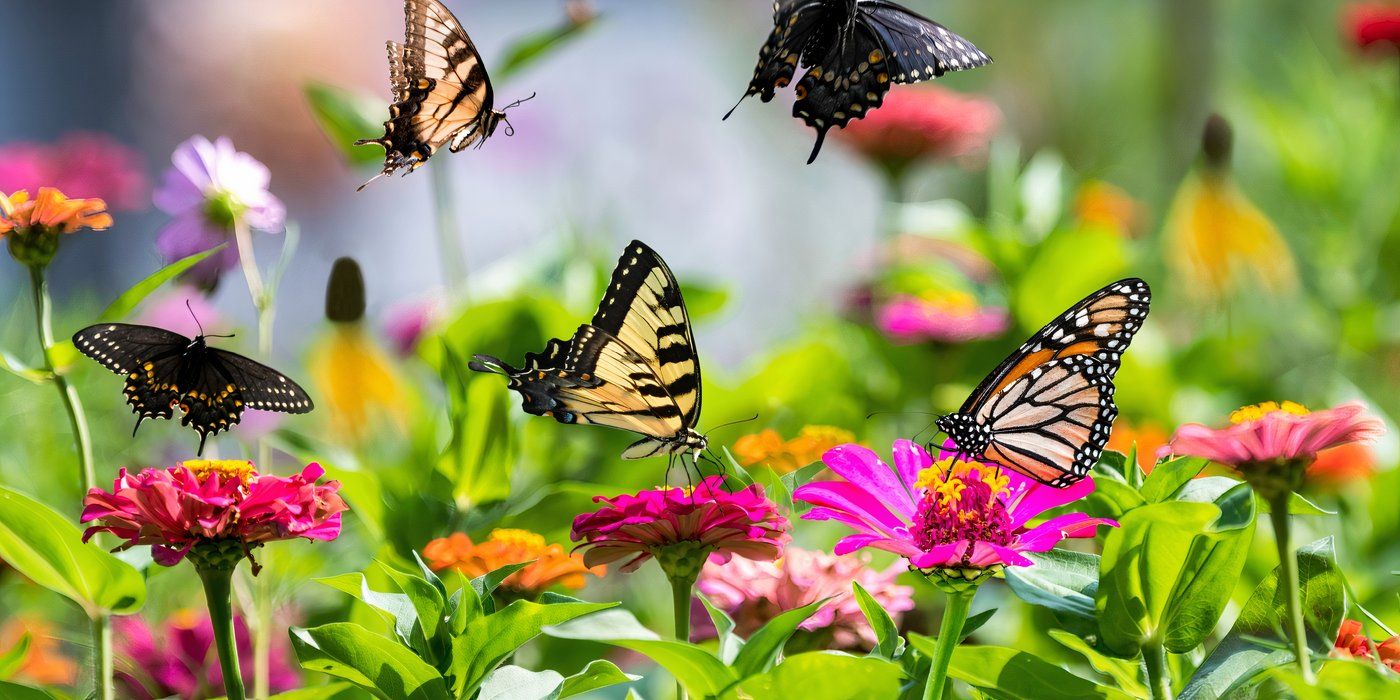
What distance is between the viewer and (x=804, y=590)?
1.72ft

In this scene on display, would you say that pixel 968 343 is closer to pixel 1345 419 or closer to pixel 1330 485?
pixel 1330 485

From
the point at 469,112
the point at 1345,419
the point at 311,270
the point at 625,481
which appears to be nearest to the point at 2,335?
the point at 311,270

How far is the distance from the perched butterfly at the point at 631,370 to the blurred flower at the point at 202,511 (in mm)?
108

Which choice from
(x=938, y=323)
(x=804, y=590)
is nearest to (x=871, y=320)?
(x=938, y=323)

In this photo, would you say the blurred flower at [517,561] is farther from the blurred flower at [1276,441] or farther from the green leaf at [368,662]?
the blurred flower at [1276,441]

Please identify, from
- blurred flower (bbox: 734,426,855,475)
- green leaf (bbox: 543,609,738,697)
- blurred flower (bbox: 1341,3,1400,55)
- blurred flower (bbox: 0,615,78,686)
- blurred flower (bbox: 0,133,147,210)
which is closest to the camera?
green leaf (bbox: 543,609,738,697)

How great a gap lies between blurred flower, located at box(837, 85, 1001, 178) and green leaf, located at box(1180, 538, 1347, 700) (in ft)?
2.13

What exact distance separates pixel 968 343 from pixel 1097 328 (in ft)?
1.40

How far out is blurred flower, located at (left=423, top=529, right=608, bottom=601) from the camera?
0.50 m

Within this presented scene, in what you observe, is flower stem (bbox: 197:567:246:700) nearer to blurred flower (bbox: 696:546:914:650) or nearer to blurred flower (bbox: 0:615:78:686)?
blurred flower (bbox: 696:546:914:650)

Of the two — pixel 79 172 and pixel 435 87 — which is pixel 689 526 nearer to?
pixel 435 87

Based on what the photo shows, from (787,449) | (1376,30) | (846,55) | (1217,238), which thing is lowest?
(787,449)

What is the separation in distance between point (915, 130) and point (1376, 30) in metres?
0.56

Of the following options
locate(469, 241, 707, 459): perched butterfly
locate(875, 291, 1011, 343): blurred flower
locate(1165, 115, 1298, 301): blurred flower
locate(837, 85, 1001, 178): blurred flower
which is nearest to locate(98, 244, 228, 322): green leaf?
locate(469, 241, 707, 459): perched butterfly
